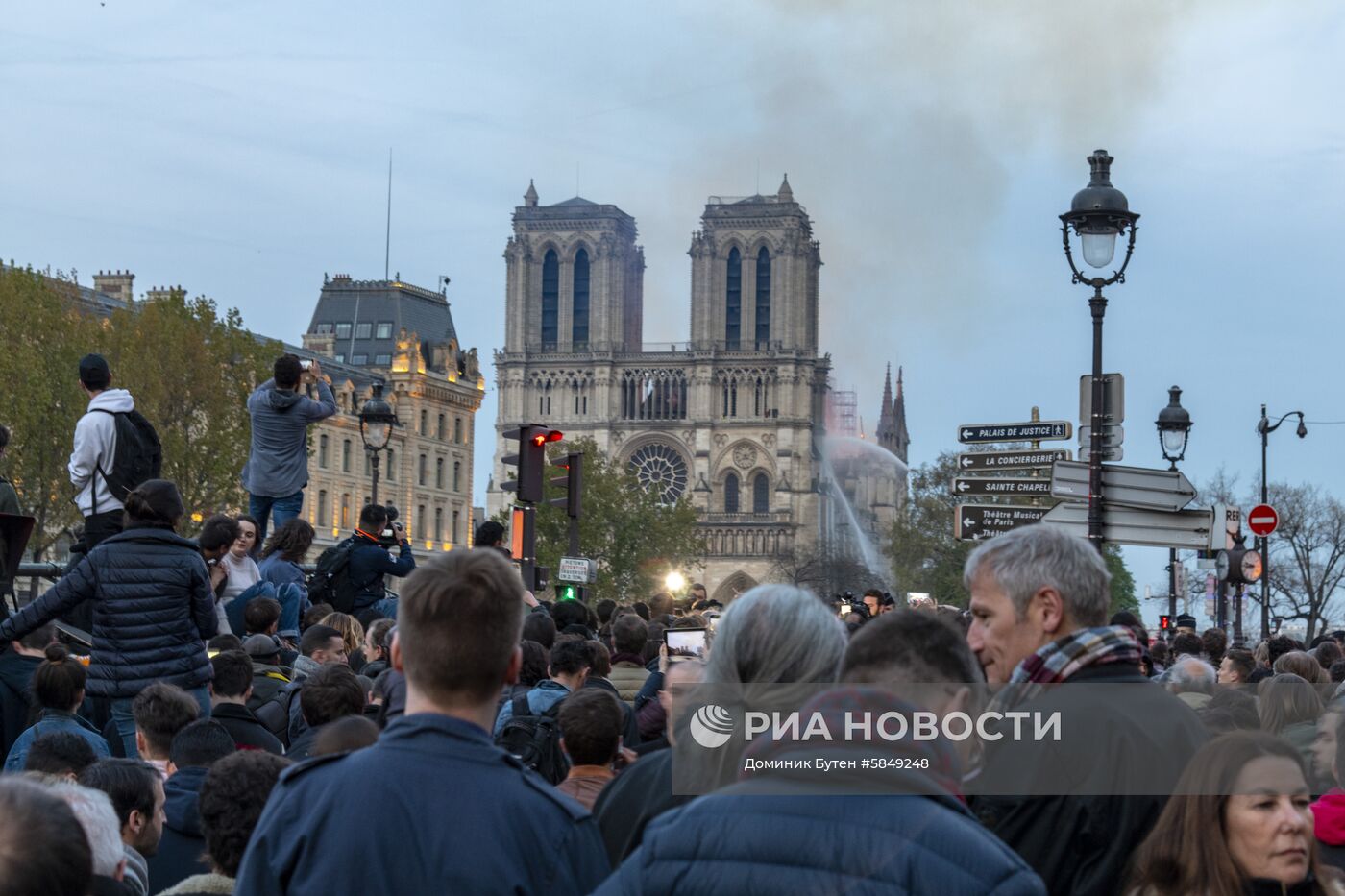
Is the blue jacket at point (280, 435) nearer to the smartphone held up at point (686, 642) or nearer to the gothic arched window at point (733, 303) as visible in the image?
the smartphone held up at point (686, 642)

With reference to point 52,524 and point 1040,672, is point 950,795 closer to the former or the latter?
point 1040,672

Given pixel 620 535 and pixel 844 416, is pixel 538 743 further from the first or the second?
pixel 844 416

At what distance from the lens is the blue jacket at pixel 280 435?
14.0 meters

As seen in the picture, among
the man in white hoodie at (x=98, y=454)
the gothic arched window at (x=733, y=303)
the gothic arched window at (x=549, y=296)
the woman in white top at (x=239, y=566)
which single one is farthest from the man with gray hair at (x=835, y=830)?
the gothic arched window at (x=549, y=296)

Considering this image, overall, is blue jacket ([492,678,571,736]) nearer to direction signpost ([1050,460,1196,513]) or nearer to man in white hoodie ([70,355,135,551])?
man in white hoodie ([70,355,135,551])

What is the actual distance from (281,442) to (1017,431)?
6288mm

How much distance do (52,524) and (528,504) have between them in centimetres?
3386

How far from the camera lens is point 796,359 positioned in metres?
124

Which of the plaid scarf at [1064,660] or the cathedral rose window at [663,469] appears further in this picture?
the cathedral rose window at [663,469]

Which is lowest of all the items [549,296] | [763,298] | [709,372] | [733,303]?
[709,372]

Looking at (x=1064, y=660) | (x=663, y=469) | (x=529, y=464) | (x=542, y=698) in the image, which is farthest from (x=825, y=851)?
(x=663, y=469)

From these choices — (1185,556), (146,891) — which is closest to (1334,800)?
(146,891)

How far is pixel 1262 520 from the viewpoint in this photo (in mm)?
23078

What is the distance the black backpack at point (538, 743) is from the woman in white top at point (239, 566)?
4.00 meters
